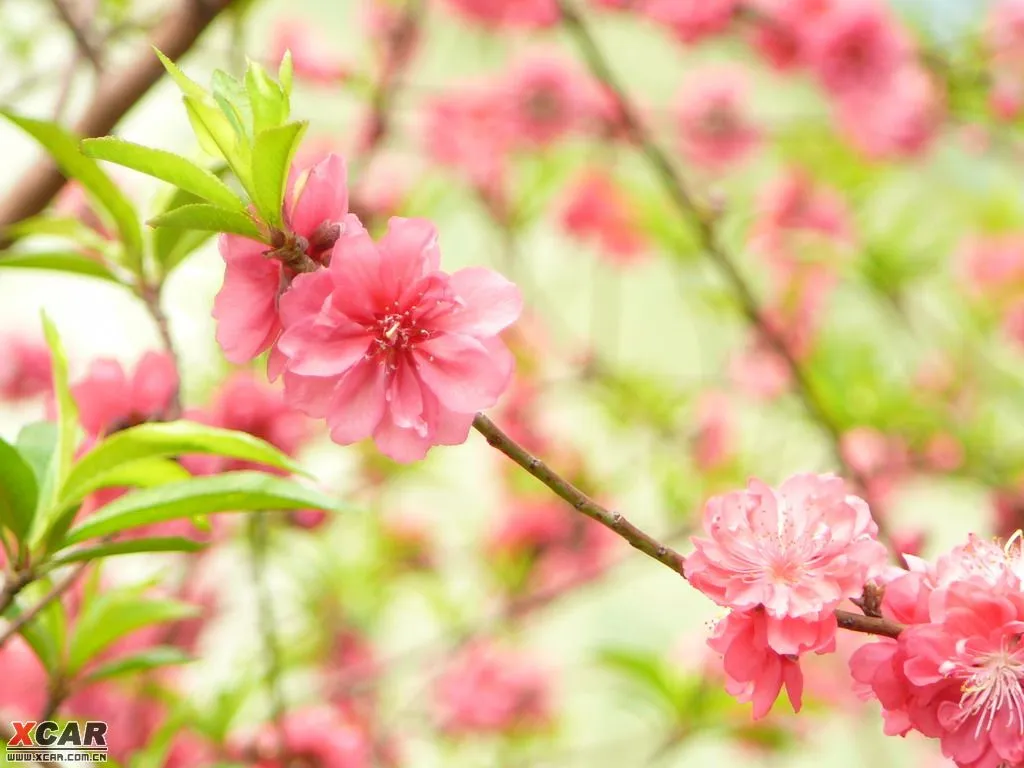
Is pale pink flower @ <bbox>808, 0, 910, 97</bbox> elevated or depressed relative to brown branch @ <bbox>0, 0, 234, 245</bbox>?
elevated

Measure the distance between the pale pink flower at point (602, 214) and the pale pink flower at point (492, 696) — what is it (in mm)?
773

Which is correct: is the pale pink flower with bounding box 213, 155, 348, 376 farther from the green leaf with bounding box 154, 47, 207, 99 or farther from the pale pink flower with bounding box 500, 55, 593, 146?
the pale pink flower with bounding box 500, 55, 593, 146

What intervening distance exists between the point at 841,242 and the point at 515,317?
1303mm

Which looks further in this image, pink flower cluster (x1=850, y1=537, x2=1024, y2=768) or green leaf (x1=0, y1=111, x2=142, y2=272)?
green leaf (x1=0, y1=111, x2=142, y2=272)

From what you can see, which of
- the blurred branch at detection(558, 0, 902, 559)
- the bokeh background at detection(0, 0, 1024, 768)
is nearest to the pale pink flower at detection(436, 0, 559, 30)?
the bokeh background at detection(0, 0, 1024, 768)

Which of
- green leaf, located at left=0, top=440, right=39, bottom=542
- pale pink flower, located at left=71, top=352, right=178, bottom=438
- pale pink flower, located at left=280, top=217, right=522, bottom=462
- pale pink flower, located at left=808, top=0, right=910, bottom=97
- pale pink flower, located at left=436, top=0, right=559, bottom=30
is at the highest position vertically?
pale pink flower, located at left=436, top=0, right=559, bottom=30

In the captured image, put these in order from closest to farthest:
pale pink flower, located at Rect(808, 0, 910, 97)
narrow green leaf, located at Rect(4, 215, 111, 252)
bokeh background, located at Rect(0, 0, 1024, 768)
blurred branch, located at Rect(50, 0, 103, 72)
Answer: narrow green leaf, located at Rect(4, 215, 111, 252)
blurred branch, located at Rect(50, 0, 103, 72)
bokeh background, located at Rect(0, 0, 1024, 768)
pale pink flower, located at Rect(808, 0, 910, 97)

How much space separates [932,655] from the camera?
32cm

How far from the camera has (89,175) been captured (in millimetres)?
481

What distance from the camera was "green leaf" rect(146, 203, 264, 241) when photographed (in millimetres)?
320

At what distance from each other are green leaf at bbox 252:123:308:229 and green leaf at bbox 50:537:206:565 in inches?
5.8

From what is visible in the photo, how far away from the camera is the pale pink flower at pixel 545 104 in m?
1.64

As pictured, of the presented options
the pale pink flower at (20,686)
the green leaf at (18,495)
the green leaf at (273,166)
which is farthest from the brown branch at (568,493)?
the pale pink flower at (20,686)

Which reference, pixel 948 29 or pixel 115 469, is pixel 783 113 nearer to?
pixel 948 29
